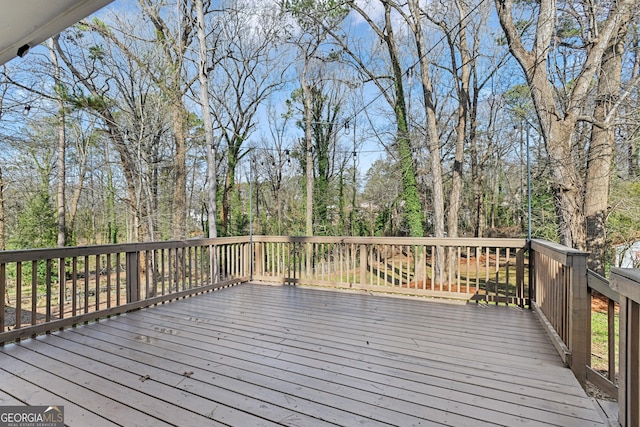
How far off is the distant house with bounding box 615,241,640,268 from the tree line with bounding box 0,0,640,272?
8.0 inches

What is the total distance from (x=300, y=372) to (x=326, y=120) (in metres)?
12.4

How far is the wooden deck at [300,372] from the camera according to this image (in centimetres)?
174

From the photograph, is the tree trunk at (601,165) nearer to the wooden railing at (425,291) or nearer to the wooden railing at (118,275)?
the wooden railing at (425,291)

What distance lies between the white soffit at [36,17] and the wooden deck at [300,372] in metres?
2.12

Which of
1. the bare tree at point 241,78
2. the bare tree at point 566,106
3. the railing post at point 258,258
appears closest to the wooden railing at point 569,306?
the bare tree at point 566,106

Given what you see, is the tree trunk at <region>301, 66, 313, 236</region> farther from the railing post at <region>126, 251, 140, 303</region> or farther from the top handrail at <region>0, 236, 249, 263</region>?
the railing post at <region>126, 251, 140, 303</region>

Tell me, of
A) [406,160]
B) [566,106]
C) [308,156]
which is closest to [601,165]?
[566,106]

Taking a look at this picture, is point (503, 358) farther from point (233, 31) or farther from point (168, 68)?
point (233, 31)

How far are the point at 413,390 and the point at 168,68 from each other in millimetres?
10200

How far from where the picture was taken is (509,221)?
13656 millimetres

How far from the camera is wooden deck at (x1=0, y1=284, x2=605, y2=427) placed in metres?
1.74

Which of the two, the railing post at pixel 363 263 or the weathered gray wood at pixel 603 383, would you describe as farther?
the railing post at pixel 363 263

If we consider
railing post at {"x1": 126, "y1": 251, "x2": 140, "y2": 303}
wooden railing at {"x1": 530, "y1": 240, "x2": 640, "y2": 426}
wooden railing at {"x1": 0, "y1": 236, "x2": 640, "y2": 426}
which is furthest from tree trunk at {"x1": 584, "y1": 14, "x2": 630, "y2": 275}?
railing post at {"x1": 126, "y1": 251, "x2": 140, "y2": 303}

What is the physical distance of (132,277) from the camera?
12.7 feet
